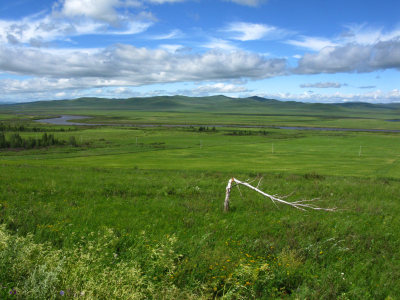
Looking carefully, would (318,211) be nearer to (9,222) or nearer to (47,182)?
(9,222)

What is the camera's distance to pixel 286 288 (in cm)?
726

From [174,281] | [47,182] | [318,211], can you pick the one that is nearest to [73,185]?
[47,182]

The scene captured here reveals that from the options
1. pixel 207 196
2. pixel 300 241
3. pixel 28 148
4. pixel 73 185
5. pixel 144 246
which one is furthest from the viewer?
pixel 28 148

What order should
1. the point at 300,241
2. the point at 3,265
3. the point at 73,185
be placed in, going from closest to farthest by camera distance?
the point at 3,265 → the point at 300,241 → the point at 73,185

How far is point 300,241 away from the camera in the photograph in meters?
9.50

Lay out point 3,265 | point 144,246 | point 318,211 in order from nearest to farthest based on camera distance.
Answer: point 3,265 → point 144,246 → point 318,211

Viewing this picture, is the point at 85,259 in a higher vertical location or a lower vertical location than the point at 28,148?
higher

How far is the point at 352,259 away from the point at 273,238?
2279mm

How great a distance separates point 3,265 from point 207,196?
9.65 m

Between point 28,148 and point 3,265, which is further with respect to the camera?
point 28,148

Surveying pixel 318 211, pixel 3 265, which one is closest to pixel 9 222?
pixel 3 265

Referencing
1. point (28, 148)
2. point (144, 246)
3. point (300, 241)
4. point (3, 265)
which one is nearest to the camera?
point (3, 265)

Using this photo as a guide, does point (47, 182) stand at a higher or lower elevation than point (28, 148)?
higher

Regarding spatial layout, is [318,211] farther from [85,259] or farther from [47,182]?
[47,182]
